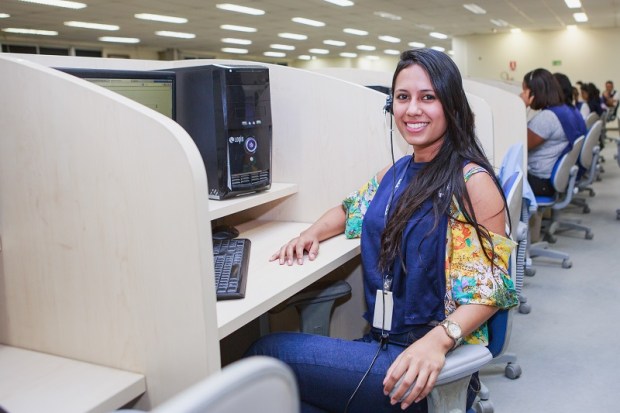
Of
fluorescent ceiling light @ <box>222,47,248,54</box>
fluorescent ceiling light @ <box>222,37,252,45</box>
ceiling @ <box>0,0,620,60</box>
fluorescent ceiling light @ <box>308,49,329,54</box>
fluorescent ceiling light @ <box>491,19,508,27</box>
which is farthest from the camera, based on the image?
fluorescent ceiling light @ <box>308,49,329,54</box>

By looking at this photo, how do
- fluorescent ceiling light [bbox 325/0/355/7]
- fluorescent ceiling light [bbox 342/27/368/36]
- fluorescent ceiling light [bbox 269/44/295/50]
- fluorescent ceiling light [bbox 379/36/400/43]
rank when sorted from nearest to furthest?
1. fluorescent ceiling light [bbox 325/0/355/7]
2. fluorescent ceiling light [bbox 342/27/368/36]
3. fluorescent ceiling light [bbox 379/36/400/43]
4. fluorescent ceiling light [bbox 269/44/295/50]

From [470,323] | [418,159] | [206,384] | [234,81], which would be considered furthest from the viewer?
[234,81]

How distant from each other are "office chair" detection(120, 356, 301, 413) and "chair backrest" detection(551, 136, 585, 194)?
3521mm

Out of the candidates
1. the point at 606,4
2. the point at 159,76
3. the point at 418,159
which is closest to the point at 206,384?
the point at 418,159

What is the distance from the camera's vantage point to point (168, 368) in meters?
1.00

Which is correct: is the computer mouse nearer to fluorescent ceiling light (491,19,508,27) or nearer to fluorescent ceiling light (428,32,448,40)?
fluorescent ceiling light (491,19,508,27)

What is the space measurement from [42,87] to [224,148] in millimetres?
648

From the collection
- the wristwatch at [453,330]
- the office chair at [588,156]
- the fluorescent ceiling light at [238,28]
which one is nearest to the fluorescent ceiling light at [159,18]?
the fluorescent ceiling light at [238,28]

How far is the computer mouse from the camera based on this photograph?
5.62 ft

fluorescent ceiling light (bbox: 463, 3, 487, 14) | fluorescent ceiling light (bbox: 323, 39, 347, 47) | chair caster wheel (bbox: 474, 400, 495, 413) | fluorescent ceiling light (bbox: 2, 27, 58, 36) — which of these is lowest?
chair caster wheel (bbox: 474, 400, 495, 413)

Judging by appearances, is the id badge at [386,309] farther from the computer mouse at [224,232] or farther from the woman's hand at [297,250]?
the computer mouse at [224,232]

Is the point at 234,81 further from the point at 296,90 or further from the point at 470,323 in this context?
the point at 470,323

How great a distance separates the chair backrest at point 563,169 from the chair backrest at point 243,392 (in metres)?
3.52

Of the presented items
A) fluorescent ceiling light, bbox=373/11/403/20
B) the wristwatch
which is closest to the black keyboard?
the wristwatch
